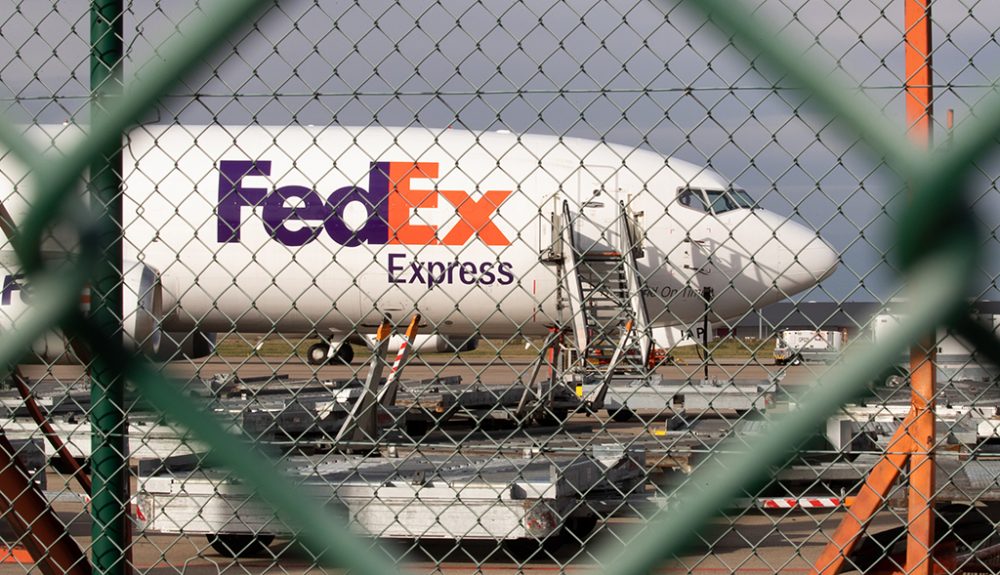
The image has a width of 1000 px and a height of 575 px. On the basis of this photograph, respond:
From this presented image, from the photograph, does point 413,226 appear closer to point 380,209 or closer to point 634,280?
point 380,209

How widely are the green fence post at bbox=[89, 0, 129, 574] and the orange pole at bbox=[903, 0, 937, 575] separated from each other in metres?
2.26

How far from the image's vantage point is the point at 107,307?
3354 mm

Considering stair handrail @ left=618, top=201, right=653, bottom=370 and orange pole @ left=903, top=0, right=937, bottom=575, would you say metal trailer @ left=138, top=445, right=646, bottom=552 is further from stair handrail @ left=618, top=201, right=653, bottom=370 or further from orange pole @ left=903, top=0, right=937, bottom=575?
orange pole @ left=903, top=0, right=937, bottom=575

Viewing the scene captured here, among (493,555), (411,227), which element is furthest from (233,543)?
(411,227)

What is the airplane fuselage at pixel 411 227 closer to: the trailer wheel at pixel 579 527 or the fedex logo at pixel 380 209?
the fedex logo at pixel 380 209

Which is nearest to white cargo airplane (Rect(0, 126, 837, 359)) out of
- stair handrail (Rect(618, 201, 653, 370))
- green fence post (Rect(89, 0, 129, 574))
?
stair handrail (Rect(618, 201, 653, 370))

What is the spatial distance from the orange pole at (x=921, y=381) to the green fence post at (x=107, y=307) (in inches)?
88.8

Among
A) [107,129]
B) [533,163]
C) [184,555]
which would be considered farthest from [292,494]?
[533,163]

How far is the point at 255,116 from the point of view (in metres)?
3.37

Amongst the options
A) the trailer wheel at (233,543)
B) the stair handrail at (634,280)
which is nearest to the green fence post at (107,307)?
the stair handrail at (634,280)

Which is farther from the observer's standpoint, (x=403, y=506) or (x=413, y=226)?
(x=413, y=226)

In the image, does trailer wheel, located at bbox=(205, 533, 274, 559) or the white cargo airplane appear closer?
trailer wheel, located at bbox=(205, 533, 274, 559)

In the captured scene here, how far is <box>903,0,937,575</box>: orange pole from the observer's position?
3.18 metres

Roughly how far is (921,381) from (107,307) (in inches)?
99.9
